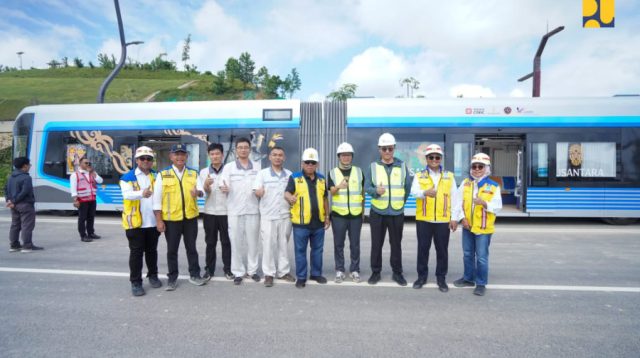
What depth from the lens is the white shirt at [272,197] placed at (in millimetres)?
5207

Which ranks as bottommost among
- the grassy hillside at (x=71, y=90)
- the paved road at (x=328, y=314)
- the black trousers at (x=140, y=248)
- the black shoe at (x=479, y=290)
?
the paved road at (x=328, y=314)

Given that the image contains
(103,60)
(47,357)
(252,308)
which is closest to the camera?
(47,357)

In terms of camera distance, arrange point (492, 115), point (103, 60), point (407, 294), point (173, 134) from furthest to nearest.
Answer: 1. point (103, 60)
2. point (173, 134)
3. point (492, 115)
4. point (407, 294)

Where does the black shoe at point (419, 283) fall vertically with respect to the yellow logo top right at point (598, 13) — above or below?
below

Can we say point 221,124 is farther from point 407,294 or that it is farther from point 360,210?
point 407,294

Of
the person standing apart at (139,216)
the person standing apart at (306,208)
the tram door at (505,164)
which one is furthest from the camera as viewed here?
the tram door at (505,164)

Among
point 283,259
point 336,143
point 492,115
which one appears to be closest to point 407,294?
point 283,259

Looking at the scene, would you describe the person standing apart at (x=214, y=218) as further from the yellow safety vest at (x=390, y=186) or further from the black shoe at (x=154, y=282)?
the yellow safety vest at (x=390, y=186)

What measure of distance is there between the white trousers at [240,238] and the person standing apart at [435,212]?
86.1 inches

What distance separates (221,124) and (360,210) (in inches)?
251

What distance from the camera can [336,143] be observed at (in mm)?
10258

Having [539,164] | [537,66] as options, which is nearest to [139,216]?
[539,164]

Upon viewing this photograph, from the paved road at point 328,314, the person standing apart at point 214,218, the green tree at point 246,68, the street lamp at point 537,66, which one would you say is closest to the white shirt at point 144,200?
the person standing apart at point 214,218

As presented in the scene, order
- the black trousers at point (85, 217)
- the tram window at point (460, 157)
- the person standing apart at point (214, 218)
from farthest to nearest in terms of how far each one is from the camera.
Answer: the tram window at point (460, 157), the black trousers at point (85, 217), the person standing apart at point (214, 218)
